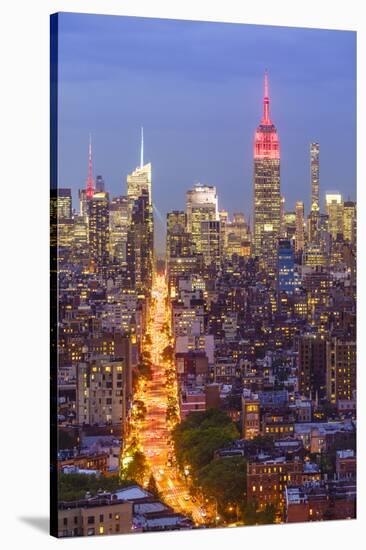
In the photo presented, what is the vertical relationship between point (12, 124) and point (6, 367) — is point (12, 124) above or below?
above

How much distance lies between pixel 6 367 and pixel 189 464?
1225 millimetres

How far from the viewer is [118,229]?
31.6ft

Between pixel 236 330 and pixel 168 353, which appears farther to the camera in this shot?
pixel 236 330

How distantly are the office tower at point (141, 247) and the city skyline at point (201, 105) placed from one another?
11 centimetres

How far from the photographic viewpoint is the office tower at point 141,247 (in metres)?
9.59

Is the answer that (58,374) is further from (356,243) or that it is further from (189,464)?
(356,243)

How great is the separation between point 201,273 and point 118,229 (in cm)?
59

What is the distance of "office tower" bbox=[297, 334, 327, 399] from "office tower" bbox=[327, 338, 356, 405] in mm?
36

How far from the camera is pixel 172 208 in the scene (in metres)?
9.64

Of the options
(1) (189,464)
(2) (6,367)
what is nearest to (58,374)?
(2) (6,367)

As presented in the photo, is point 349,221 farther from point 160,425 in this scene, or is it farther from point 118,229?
point 160,425

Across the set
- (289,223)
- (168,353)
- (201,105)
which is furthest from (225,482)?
(201,105)

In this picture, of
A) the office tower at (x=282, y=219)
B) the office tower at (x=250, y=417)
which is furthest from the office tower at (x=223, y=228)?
the office tower at (x=250, y=417)

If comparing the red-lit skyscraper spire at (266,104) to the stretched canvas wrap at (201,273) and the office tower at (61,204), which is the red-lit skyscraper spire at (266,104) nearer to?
the stretched canvas wrap at (201,273)
